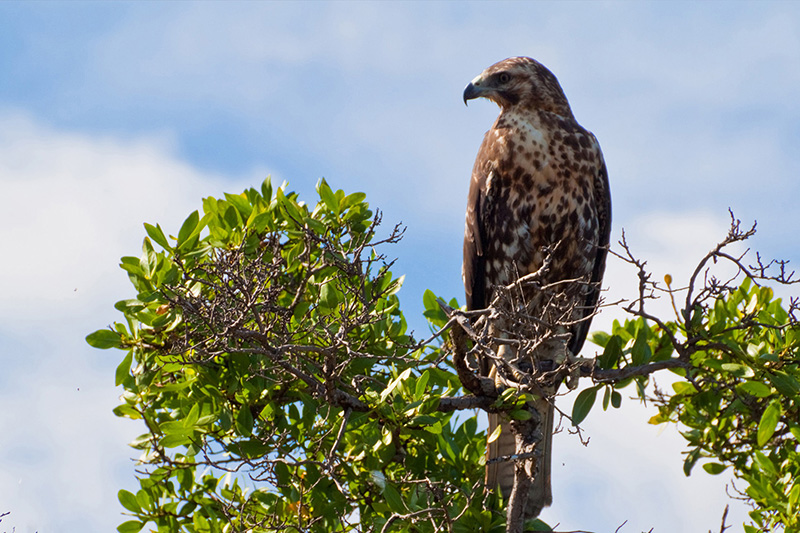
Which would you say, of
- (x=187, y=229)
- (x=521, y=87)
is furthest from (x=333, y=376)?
(x=521, y=87)

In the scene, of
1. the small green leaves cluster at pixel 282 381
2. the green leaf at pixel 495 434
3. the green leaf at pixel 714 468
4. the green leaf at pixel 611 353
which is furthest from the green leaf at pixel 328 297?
the green leaf at pixel 714 468

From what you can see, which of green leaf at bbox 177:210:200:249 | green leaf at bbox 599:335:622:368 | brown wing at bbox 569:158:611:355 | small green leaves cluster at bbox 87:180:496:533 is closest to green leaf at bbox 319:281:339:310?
small green leaves cluster at bbox 87:180:496:533

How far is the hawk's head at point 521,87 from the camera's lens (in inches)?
189

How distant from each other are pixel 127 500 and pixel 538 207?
2673 mm

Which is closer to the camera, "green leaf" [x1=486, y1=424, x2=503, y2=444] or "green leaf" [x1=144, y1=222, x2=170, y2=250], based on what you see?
"green leaf" [x1=144, y1=222, x2=170, y2=250]

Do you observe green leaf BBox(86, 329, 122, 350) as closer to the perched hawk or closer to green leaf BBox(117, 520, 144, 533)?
green leaf BBox(117, 520, 144, 533)

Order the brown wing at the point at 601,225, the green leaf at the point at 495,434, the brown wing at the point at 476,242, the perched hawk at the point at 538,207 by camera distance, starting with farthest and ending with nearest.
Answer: the brown wing at the point at 601,225, the brown wing at the point at 476,242, the perched hawk at the point at 538,207, the green leaf at the point at 495,434

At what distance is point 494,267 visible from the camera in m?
4.54

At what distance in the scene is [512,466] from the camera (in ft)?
13.6

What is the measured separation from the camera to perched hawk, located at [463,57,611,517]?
4418 mm

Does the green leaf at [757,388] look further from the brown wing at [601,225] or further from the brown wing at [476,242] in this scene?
the brown wing at [476,242]

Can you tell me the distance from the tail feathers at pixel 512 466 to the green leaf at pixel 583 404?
1.05ft

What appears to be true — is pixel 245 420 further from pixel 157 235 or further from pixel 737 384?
pixel 737 384

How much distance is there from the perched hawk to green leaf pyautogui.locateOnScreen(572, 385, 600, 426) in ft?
1.90
